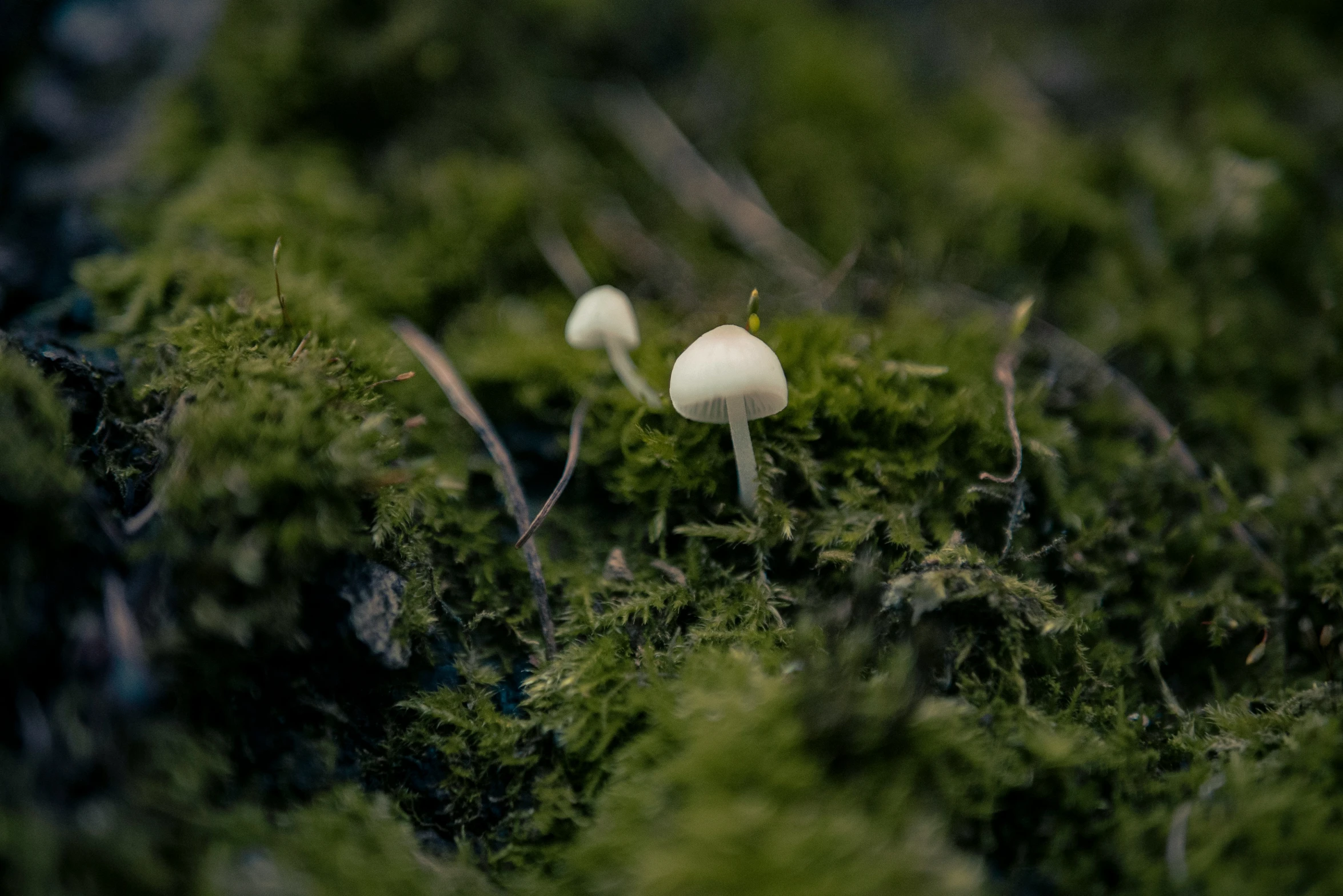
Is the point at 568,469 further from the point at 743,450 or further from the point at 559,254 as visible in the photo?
the point at 559,254

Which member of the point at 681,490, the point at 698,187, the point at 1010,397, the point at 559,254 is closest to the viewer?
the point at 681,490

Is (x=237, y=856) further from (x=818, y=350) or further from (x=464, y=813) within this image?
(x=818, y=350)

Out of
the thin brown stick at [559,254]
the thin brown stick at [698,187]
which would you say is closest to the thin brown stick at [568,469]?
the thin brown stick at [559,254]

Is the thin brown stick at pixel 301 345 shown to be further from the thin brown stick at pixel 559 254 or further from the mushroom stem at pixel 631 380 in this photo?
the thin brown stick at pixel 559 254

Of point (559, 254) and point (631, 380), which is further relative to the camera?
point (559, 254)

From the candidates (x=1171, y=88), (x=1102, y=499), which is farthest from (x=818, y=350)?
(x=1171, y=88)

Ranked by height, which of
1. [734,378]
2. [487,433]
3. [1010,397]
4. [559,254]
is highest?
[734,378]

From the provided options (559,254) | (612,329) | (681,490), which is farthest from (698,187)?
(681,490)
